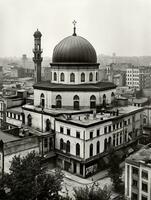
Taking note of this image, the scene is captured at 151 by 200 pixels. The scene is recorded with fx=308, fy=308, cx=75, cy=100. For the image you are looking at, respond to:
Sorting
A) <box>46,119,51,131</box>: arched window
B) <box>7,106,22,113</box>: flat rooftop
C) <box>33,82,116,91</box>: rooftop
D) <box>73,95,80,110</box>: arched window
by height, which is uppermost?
<box>33,82,116,91</box>: rooftop

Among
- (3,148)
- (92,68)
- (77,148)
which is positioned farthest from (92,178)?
(92,68)

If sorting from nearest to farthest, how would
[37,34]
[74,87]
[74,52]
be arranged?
[74,87], [74,52], [37,34]

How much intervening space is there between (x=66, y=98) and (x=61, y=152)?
8.52 meters

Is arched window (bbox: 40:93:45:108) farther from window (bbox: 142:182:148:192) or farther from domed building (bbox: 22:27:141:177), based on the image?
window (bbox: 142:182:148:192)

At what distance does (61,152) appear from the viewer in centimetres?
4112

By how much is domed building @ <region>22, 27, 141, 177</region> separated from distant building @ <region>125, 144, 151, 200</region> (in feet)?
26.5

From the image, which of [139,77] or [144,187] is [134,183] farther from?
[139,77]

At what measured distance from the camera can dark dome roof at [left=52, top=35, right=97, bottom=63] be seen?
47094 millimetres

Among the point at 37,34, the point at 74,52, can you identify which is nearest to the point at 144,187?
the point at 74,52

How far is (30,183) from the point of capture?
25.8 metres

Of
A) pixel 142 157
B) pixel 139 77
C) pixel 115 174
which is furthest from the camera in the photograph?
pixel 139 77

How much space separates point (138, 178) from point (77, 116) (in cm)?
1529

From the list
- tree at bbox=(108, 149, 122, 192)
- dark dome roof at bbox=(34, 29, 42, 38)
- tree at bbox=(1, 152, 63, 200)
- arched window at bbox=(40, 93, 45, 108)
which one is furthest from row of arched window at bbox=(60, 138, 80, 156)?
dark dome roof at bbox=(34, 29, 42, 38)

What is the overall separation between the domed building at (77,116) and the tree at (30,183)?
1185cm
